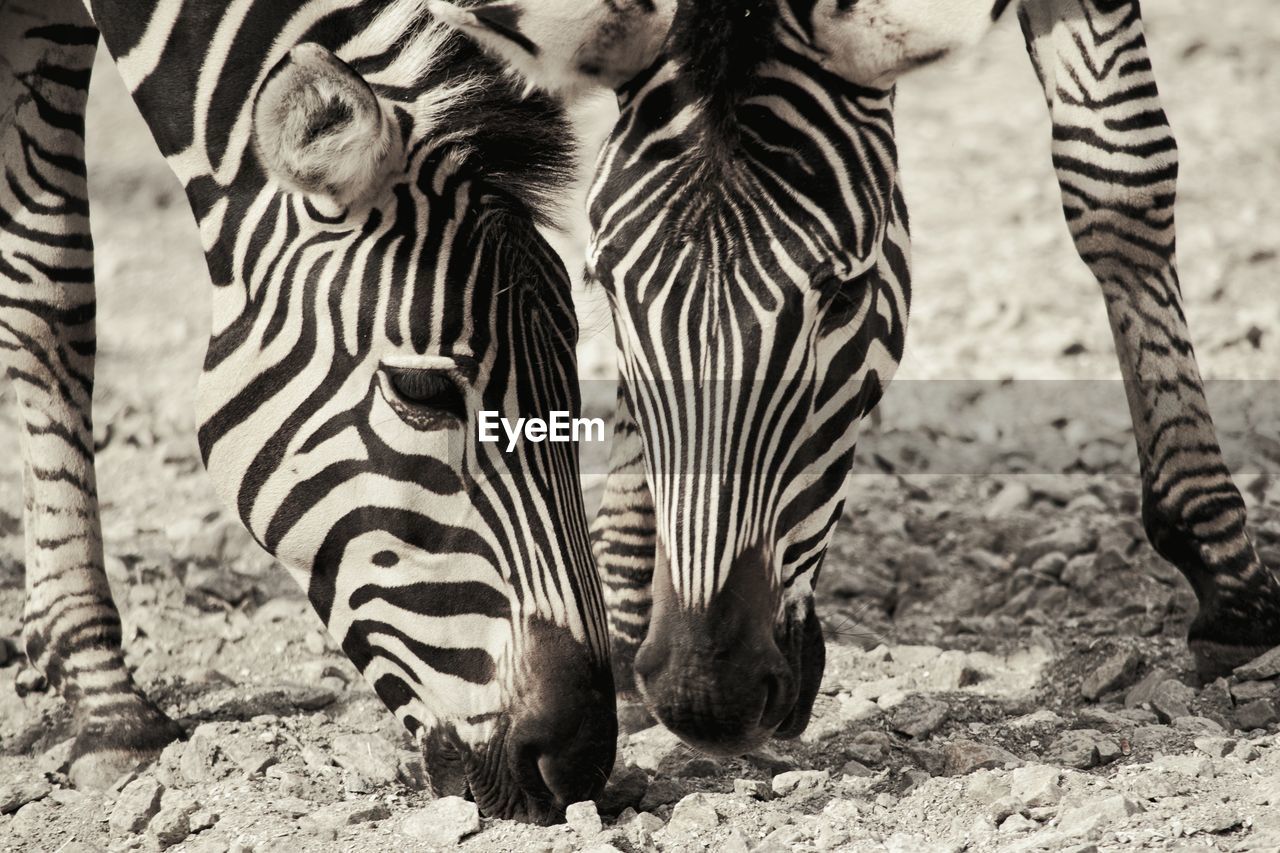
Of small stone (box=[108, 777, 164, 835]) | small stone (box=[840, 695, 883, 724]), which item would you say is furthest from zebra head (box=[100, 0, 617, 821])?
small stone (box=[840, 695, 883, 724])

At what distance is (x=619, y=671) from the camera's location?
4.65 meters

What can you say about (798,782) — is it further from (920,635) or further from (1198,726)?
(920,635)

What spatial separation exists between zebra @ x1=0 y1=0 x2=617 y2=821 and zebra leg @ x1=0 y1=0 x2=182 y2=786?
3.76 ft

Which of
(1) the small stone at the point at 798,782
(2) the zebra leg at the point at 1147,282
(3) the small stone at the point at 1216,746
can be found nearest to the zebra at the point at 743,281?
(1) the small stone at the point at 798,782

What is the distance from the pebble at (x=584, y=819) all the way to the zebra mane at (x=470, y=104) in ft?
4.99

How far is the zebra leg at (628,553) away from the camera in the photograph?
4648 millimetres

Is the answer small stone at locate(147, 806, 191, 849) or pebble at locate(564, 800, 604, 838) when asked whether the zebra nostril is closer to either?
pebble at locate(564, 800, 604, 838)

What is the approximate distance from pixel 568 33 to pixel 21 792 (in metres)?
2.88

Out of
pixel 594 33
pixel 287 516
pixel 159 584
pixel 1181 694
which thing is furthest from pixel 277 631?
pixel 1181 694

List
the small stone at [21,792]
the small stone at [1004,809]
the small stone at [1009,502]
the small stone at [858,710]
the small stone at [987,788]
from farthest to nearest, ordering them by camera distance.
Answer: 1. the small stone at [1009,502]
2. the small stone at [858,710]
3. the small stone at [21,792]
4. the small stone at [987,788]
5. the small stone at [1004,809]

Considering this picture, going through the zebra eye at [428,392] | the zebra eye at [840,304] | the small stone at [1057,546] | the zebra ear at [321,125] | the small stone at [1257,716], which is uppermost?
the zebra ear at [321,125]

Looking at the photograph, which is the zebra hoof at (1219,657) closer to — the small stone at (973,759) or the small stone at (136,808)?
the small stone at (973,759)

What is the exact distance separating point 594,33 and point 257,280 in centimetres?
111

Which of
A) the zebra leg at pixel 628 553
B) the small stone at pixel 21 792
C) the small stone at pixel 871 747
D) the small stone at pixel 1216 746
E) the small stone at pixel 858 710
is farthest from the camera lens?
the zebra leg at pixel 628 553
